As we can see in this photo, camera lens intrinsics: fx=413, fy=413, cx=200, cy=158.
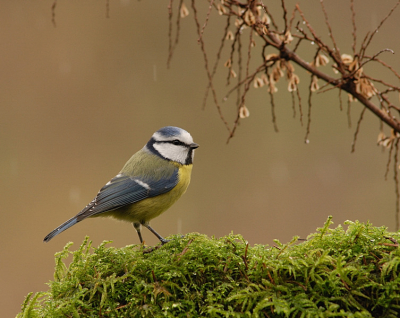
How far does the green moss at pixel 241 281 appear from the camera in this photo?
1112 mm

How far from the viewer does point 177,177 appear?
7.77 feet

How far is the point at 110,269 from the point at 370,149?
4033 mm

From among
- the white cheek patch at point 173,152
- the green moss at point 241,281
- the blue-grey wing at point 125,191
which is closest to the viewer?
the green moss at point 241,281

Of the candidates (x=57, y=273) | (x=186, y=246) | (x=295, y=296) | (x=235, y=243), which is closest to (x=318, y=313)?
(x=295, y=296)

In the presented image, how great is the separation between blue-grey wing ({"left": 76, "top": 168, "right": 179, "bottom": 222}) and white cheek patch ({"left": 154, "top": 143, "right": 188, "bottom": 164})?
0.13m

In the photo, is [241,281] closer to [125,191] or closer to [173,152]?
[125,191]

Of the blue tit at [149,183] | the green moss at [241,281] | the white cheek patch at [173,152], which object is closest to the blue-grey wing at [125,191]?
the blue tit at [149,183]

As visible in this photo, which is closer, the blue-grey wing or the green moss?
the green moss

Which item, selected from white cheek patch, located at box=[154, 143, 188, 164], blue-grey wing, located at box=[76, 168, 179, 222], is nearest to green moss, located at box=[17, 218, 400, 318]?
blue-grey wing, located at box=[76, 168, 179, 222]

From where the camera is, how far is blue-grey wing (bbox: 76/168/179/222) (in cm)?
218

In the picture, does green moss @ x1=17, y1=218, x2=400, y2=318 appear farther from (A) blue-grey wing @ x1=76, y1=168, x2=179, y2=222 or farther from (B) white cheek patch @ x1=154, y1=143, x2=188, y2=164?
(B) white cheek patch @ x1=154, y1=143, x2=188, y2=164

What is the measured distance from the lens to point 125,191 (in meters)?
2.24

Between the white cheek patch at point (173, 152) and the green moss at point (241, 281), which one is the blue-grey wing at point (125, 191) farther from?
the green moss at point (241, 281)

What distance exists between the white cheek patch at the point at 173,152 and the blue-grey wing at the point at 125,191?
0.13 meters
